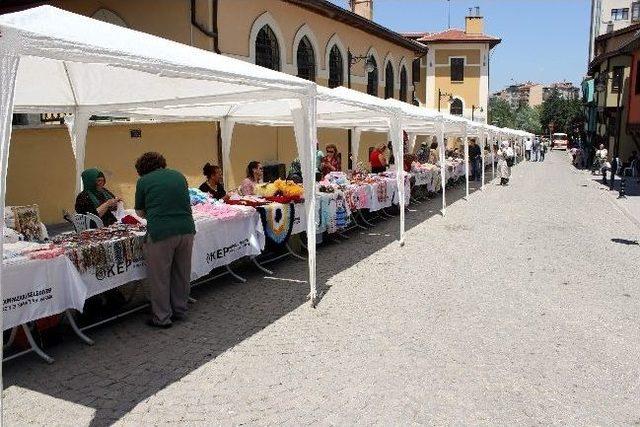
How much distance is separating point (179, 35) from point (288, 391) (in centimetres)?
1102

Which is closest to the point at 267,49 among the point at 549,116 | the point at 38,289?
the point at 38,289

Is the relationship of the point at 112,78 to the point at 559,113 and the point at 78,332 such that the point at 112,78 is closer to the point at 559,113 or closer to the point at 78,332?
the point at 78,332

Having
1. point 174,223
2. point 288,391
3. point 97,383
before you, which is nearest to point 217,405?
point 288,391

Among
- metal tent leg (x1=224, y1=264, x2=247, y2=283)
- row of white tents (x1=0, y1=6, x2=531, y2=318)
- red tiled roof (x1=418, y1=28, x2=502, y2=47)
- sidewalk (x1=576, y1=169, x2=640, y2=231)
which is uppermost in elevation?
red tiled roof (x1=418, y1=28, x2=502, y2=47)

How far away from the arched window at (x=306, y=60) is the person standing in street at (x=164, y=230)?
13.4m

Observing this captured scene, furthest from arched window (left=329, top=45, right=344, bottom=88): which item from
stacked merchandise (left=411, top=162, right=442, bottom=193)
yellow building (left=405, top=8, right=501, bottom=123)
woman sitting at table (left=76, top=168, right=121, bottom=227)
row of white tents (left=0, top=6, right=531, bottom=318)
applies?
yellow building (left=405, top=8, right=501, bottom=123)

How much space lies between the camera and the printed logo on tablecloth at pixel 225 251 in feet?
20.6

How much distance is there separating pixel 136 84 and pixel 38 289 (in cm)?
364

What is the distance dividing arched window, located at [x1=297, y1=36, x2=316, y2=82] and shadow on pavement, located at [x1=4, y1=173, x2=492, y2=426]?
12.2 meters

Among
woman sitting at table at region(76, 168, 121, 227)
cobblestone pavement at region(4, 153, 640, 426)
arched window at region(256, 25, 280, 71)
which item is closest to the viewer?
cobblestone pavement at region(4, 153, 640, 426)

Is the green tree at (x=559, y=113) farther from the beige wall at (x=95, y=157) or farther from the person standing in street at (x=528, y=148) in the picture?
the beige wall at (x=95, y=157)

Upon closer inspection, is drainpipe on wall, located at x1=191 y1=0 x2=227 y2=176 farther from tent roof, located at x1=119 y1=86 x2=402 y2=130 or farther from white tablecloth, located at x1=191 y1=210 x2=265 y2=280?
white tablecloth, located at x1=191 y1=210 x2=265 y2=280

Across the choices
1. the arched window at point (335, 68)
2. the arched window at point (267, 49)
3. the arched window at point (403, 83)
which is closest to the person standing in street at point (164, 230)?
the arched window at point (267, 49)

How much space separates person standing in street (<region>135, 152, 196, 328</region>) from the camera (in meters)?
4.96
